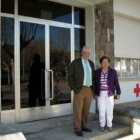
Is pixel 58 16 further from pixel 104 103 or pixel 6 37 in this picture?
pixel 104 103

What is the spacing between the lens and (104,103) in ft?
16.5

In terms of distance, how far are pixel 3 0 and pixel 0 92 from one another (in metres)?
1.84

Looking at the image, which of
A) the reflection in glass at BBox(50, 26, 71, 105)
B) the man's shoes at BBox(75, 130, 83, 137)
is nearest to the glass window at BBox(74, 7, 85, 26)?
the reflection in glass at BBox(50, 26, 71, 105)

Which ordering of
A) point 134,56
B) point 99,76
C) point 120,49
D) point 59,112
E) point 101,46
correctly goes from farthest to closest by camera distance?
point 134,56 < point 120,49 < point 101,46 < point 59,112 < point 99,76

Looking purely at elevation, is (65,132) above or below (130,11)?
below

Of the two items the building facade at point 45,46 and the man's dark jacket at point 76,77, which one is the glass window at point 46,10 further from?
the man's dark jacket at point 76,77

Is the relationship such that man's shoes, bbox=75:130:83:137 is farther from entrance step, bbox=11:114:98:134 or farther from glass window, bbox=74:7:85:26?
glass window, bbox=74:7:85:26

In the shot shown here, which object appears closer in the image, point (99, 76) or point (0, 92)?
point (0, 92)

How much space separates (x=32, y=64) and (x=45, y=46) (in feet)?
1.69

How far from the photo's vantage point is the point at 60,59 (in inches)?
234

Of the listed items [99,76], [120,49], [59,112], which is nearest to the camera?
[99,76]

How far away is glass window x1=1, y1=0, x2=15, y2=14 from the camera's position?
16.5 feet

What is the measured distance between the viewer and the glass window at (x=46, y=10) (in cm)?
535

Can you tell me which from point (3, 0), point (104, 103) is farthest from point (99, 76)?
point (3, 0)
